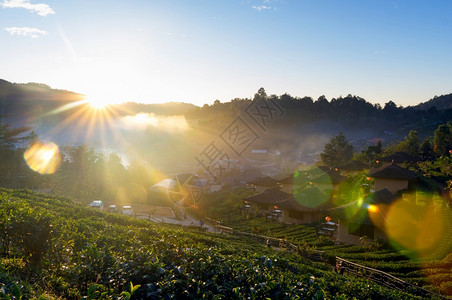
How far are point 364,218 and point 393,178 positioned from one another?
9874 millimetres

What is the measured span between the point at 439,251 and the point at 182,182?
36.2m

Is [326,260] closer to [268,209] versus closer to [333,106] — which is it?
[268,209]

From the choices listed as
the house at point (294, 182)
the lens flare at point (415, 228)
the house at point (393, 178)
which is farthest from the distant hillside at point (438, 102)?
the lens flare at point (415, 228)

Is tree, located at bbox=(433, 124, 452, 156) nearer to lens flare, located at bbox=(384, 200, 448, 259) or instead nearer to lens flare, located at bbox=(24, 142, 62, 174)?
lens flare, located at bbox=(384, 200, 448, 259)

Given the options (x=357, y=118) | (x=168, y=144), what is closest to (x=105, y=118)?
(x=168, y=144)

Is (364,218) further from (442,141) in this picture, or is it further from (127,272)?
(442,141)

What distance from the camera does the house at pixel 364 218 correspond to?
728 inches

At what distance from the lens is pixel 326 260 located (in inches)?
635

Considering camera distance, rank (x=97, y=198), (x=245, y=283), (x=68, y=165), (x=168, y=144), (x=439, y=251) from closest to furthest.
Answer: (x=245, y=283)
(x=439, y=251)
(x=97, y=198)
(x=68, y=165)
(x=168, y=144)

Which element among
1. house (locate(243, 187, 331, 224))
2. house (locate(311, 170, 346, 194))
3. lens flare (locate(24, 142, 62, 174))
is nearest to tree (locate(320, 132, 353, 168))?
house (locate(311, 170, 346, 194))

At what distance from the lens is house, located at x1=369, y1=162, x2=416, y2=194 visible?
2588cm

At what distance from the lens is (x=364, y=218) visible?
61.5 ft

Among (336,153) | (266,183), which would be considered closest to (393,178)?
(266,183)

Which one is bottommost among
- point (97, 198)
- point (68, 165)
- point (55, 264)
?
point (97, 198)
